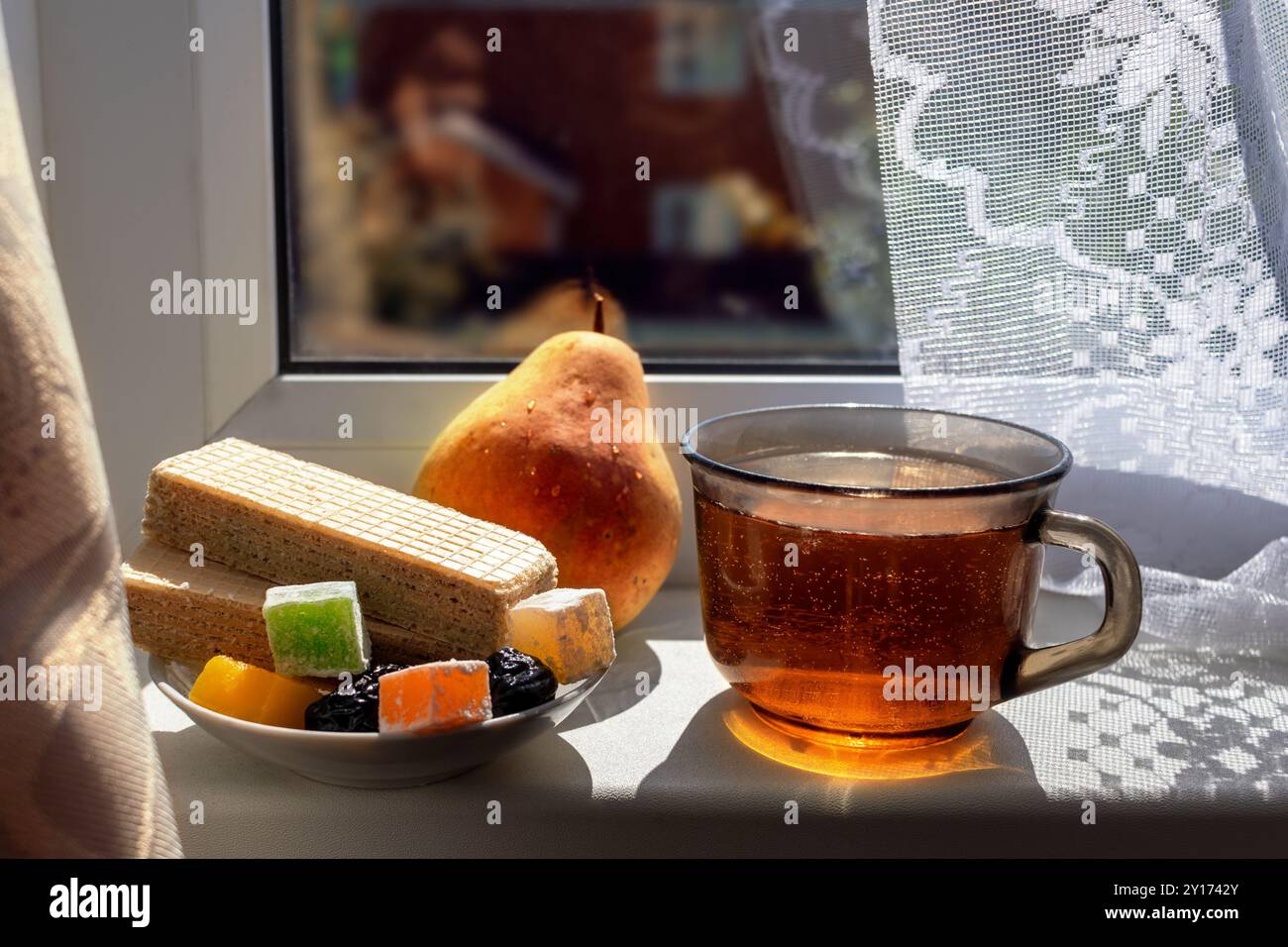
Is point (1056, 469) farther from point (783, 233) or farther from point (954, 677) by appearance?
point (783, 233)

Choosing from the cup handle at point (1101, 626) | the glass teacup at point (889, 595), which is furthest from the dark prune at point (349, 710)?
the cup handle at point (1101, 626)

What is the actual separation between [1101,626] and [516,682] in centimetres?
29

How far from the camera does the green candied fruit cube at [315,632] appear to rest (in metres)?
0.53

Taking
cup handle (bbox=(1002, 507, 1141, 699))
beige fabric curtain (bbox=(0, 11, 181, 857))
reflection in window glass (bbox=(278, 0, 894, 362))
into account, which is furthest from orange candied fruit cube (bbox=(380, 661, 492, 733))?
reflection in window glass (bbox=(278, 0, 894, 362))

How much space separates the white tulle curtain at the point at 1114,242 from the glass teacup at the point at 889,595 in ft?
0.36

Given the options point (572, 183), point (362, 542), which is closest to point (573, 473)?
point (362, 542)

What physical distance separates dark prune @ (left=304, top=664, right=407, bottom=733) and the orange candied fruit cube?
0.01m

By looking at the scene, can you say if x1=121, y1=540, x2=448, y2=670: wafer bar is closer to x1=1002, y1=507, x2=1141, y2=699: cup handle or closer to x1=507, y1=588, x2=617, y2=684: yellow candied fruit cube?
x1=507, y1=588, x2=617, y2=684: yellow candied fruit cube

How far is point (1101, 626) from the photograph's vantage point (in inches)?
22.0

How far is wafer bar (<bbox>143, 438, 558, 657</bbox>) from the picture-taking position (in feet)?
1.88

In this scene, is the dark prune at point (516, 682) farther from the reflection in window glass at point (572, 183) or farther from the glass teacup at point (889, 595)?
the reflection in window glass at point (572, 183)

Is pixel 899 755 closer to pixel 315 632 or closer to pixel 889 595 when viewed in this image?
→ pixel 889 595
